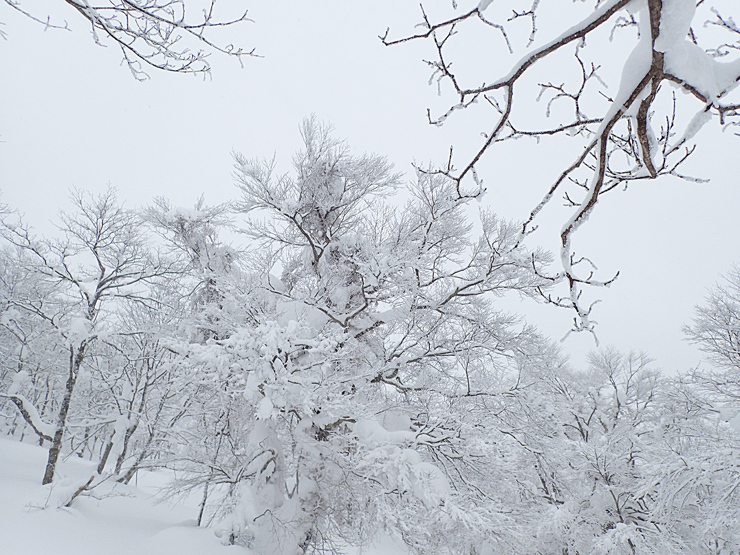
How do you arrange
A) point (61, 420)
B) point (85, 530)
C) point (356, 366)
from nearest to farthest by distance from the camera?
point (85, 530)
point (356, 366)
point (61, 420)

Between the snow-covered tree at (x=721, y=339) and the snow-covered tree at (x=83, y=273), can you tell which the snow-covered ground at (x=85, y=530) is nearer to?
the snow-covered tree at (x=83, y=273)

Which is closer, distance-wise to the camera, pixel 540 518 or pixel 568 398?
pixel 540 518

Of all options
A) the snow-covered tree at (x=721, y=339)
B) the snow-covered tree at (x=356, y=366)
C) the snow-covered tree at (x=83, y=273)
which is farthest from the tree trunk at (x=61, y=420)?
the snow-covered tree at (x=721, y=339)

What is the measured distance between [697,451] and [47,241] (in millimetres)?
15634

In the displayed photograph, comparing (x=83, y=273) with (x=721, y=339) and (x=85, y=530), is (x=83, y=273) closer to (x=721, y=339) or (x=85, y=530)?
(x=85, y=530)

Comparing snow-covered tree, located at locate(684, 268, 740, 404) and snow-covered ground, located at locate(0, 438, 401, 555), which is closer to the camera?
snow-covered ground, located at locate(0, 438, 401, 555)

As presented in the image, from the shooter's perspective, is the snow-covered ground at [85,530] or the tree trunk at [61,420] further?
the tree trunk at [61,420]

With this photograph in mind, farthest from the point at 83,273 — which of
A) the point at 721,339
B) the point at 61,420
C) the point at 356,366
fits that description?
the point at 721,339

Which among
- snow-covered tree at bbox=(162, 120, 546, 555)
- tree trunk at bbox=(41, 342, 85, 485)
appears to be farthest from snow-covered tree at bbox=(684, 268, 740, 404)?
tree trunk at bbox=(41, 342, 85, 485)

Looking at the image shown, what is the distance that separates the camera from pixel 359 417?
6629mm

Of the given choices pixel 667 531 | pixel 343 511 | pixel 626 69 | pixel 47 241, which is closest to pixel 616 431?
pixel 667 531

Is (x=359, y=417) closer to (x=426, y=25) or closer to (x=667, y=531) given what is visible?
(x=426, y=25)

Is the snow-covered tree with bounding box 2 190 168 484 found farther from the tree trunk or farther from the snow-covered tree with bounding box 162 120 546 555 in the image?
the snow-covered tree with bounding box 162 120 546 555

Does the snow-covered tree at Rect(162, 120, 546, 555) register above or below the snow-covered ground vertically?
above
